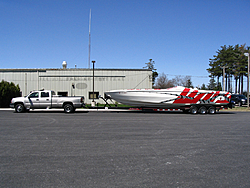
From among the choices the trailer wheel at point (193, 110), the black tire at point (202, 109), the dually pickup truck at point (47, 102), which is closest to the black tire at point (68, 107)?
the dually pickup truck at point (47, 102)

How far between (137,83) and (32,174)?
2775 centimetres

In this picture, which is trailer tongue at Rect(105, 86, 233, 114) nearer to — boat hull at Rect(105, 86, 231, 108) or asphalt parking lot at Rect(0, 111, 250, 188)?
boat hull at Rect(105, 86, 231, 108)

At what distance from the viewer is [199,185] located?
13.7 ft

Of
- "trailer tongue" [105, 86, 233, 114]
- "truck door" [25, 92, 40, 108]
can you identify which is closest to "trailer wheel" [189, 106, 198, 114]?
Result: "trailer tongue" [105, 86, 233, 114]

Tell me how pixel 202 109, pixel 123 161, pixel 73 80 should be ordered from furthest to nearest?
pixel 73 80, pixel 202 109, pixel 123 161

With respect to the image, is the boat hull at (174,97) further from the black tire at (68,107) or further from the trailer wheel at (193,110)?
the black tire at (68,107)

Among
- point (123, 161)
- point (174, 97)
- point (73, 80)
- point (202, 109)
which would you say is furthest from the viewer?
point (73, 80)

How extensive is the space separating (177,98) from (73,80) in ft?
57.0

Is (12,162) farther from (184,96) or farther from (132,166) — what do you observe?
(184,96)

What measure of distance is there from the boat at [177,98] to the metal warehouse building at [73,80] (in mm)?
11782

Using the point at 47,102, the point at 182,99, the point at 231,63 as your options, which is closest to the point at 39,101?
the point at 47,102

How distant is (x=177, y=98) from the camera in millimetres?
19625

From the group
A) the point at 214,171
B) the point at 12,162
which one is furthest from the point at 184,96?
the point at 12,162

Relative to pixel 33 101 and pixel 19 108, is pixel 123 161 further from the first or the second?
pixel 19 108
